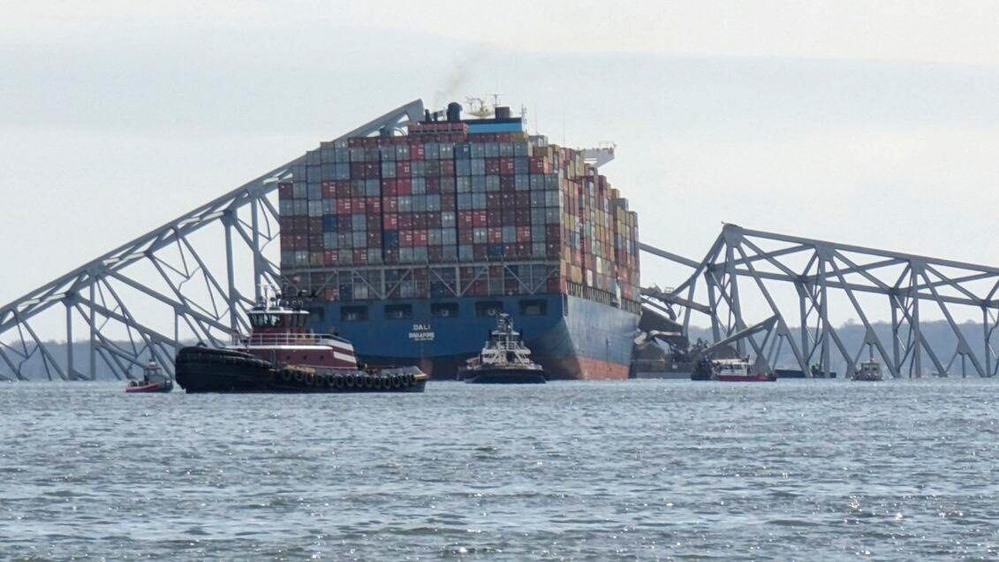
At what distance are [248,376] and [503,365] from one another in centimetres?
4795

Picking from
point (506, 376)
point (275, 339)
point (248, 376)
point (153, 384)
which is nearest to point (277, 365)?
point (248, 376)

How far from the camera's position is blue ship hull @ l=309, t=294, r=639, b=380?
19200 centimetres

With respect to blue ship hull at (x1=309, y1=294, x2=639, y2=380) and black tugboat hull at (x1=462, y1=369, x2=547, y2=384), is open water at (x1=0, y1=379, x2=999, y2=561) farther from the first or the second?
blue ship hull at (x1=309, y1=294, x2=639, y2=380)

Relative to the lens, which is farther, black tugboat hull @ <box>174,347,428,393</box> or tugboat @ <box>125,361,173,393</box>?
tugboat @ <box>125,361,173,393</box>

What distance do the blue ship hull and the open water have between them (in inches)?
3620

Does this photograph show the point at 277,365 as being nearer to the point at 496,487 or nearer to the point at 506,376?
the point at 506,376

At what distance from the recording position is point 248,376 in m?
123

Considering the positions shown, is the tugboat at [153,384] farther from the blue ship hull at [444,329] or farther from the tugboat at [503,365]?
the blue ship hull at [444,329]

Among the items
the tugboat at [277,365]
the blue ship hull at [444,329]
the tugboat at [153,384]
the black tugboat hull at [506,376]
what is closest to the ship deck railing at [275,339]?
the tugboat at [277,365]

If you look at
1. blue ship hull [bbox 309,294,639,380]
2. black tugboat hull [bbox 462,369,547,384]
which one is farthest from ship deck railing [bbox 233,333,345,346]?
blue ship hull [bbox 309,294,639,380]

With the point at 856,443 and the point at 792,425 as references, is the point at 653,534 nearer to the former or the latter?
the point at 856,443

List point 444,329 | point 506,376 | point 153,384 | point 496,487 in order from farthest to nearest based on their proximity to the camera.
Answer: point 444,329, point 506,376, point 153,384, point 496,487

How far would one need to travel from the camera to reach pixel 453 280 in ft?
646

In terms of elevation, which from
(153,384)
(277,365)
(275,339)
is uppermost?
(275,339)
